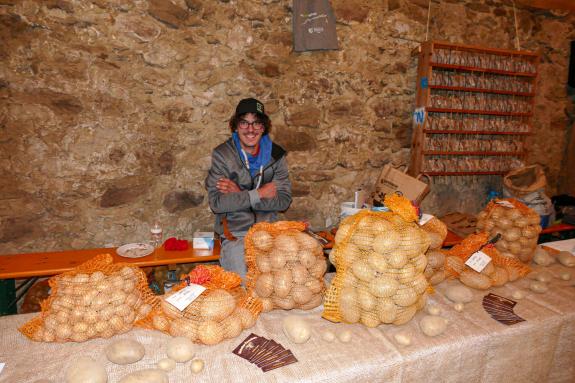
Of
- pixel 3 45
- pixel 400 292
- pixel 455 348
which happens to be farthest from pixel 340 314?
pixel 3 45

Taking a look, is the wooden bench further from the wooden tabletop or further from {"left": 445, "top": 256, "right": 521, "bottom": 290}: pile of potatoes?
{"left": 445, "top": 256, "right": 521, "bottom": 290}: pile of potatoes

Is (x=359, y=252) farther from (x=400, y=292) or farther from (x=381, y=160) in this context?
(x=381, y=160)

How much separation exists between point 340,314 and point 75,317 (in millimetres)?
1035

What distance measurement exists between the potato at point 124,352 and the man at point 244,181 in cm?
134

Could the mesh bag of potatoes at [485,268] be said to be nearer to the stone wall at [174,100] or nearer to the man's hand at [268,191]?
the man's hand at [268,191]

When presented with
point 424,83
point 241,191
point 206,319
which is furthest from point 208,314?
point 424,83

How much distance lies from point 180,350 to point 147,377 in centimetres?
15

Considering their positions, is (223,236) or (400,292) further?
(223,236)

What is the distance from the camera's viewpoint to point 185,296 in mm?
1372

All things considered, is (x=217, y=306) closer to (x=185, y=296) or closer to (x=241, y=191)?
(x=185, y=296)

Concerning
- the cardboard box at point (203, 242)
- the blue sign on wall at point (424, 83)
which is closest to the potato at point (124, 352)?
the cardboard box at point (203, 242)

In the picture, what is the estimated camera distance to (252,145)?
2887 millimetres

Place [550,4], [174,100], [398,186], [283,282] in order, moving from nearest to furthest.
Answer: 1. [283,282]
2. [174,100]
3. [398,186]
4. [550,4]

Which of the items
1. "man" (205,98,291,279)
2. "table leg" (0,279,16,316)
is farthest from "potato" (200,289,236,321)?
"table leg" (0,279,16,316)
